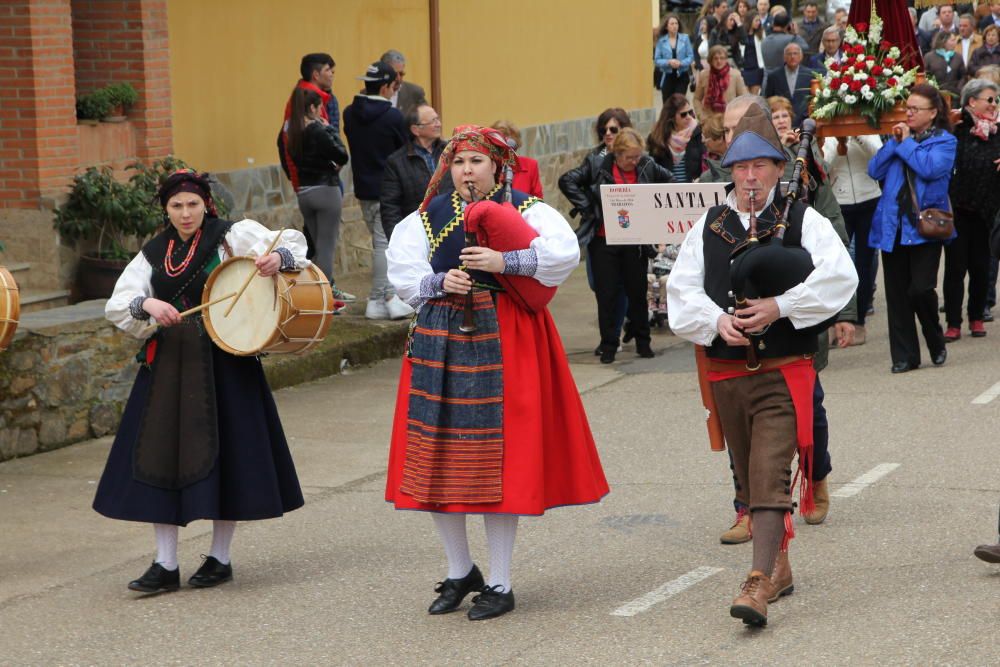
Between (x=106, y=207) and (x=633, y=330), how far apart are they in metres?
3.92

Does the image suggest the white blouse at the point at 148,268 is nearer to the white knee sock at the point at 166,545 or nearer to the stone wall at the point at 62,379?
the white knee sock at the point at 166,545

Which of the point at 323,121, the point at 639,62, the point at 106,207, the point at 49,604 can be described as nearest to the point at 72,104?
the point at 106,207

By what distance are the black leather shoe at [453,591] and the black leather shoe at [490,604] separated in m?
0.08

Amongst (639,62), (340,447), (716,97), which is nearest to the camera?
(340,447)

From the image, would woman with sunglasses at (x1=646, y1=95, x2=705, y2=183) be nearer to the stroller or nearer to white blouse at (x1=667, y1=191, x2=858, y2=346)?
the stroller

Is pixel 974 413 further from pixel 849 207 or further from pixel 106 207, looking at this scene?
pixel 106 207

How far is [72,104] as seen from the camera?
1111 centimetres

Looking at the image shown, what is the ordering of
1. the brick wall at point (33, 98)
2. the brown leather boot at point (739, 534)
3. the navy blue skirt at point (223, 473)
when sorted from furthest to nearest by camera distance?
the brick wall at point (33, 98) < the brown leather boot at point (739, 534) < the navy blue skirt at point (223, 473)

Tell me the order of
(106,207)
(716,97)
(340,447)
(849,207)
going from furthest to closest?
(716,97), (849,207), (106,207), (340,447)

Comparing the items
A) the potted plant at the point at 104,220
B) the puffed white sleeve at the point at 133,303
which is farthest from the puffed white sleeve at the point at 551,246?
the potted plant at the point at 104,220

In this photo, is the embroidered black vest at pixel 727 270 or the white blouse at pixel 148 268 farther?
the white blouse at pixel 148 268

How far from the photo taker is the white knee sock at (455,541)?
20.2ft

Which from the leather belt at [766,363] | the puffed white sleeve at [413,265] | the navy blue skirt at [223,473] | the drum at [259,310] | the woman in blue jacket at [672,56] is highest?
the woman in blue jacket at [672,56]

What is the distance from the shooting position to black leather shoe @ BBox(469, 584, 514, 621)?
6090mm
